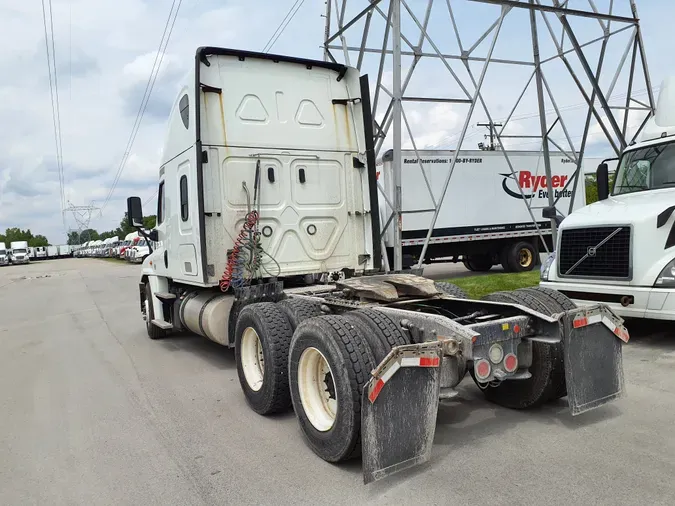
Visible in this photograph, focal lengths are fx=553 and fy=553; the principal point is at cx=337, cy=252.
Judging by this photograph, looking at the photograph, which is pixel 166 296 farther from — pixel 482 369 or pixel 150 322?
pixel 482 369

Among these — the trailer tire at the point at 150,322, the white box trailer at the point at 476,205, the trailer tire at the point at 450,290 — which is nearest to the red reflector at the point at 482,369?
the trailer tire at the point at 450,290

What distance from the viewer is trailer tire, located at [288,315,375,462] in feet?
12.1

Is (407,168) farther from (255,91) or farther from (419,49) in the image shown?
(255,91)

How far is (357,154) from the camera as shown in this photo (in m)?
7.38

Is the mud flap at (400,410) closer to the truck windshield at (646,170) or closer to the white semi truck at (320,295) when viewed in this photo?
the white semi truck at (320,295)

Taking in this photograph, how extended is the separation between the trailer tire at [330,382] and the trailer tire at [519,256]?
49.1 feet

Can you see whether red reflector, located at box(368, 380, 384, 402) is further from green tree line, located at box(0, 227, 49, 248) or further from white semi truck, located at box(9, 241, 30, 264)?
green tree line, located at box(0, 227, 49, 248)

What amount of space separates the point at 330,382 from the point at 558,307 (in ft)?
7.09

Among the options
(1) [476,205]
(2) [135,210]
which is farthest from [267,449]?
(1) [476,205]

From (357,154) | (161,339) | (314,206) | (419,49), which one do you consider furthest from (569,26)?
(161,339)

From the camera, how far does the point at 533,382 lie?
457 centimetres

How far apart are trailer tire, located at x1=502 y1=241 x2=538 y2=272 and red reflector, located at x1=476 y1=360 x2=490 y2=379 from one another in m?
14.9

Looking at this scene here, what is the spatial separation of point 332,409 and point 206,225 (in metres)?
3.06

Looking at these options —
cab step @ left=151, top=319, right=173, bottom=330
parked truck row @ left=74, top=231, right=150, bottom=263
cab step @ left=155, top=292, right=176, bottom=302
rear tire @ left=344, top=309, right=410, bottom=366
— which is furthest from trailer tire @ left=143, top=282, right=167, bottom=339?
parked truck row @ left=74, top=231, right=150, bottom=263
